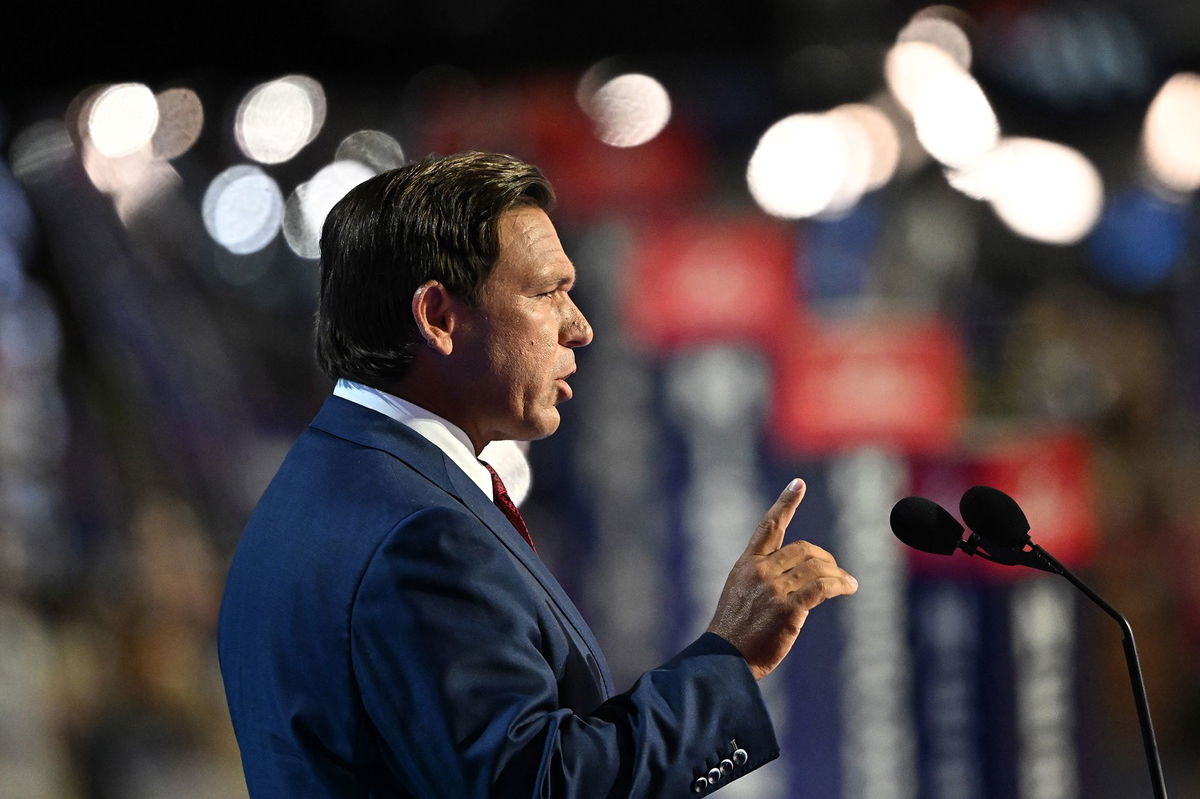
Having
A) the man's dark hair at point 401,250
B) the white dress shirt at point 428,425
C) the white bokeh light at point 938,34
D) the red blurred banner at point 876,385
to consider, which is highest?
the white bokeh light at point 938,34

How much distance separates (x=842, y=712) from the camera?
3342 mm

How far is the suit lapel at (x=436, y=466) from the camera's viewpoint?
43.1 inches

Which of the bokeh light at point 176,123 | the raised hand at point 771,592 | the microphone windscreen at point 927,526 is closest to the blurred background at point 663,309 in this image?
the bokeh light at point 176,123

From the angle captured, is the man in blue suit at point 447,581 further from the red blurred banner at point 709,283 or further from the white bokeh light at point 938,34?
the white bokeh light at point 938,34

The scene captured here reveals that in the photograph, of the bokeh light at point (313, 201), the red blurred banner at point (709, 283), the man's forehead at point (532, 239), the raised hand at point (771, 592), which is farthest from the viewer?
the bokeh light at point (313, 201)

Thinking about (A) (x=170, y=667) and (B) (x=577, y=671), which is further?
(A) (x=170, y=667)

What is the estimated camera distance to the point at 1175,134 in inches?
161

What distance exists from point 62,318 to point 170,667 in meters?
1.11

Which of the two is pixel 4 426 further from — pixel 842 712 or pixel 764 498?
pixel 842 712

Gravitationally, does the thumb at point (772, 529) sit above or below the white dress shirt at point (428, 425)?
below

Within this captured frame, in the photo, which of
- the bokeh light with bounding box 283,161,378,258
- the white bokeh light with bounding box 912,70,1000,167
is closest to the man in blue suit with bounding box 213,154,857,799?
the white bokeh light with bounding box 912,70,1000,167

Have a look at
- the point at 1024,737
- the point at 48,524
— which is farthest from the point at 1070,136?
the point at 48,524

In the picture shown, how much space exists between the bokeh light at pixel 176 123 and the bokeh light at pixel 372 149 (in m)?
0.44

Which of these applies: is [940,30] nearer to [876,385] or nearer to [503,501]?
[876,385]
